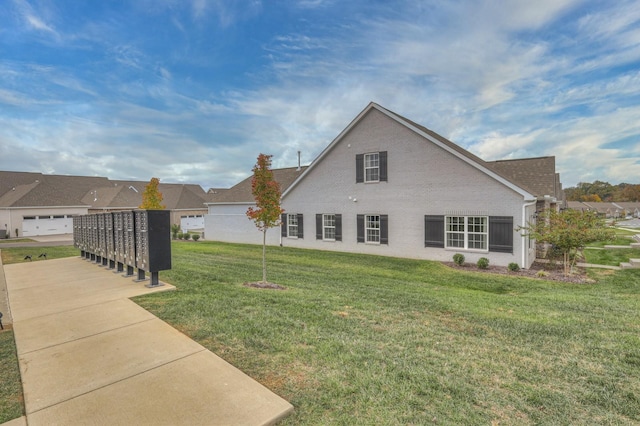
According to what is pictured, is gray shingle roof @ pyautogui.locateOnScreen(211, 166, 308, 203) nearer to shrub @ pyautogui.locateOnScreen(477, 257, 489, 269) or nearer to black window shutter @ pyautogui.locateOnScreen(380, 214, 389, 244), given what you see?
black window shutter @ pyautogui.locateOnScreen(380, 214, 389, 244)

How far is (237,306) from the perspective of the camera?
6289 mm

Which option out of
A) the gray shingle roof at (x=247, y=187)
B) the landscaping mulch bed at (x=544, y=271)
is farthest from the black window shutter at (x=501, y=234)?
the gray shingle roof at (x=247, y=187)

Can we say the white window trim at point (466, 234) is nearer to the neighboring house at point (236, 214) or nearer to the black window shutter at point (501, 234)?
the black window shutter at point (501, 234)

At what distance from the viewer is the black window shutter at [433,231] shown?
47.3ft

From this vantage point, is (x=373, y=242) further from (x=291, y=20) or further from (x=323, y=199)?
(x=291, y=20)

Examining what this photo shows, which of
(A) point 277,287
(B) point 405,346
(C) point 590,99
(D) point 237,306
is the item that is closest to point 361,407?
(B) point 405,346

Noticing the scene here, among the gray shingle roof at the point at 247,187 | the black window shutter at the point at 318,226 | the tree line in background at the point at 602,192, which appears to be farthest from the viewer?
the tree line in background at the point at 602,192

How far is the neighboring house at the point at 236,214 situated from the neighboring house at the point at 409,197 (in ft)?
12.5

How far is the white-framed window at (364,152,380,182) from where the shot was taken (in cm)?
1633

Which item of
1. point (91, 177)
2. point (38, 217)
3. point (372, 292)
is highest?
point (91, 177)

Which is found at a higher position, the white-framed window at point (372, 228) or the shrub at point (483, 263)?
the white-framed window at point (372, 228)

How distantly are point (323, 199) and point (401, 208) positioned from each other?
476cm

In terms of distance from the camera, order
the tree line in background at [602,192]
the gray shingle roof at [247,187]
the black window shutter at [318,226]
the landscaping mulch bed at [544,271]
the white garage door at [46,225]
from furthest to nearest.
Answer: the tree line in background at [602,192], the white garage door at [46,225], the gray shingle roof at [247,187], the black window shutter at [318,226], the landscaping mulch bed at [544,271]

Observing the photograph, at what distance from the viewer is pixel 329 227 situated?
59.9ft
